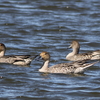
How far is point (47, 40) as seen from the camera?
18.7 m

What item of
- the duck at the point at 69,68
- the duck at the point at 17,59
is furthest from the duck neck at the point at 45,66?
the duck at the point at 17,59

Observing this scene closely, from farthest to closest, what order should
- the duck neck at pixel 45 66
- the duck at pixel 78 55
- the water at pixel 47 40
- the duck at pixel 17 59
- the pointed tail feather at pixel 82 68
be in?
the duck at pixel 78 55, the duck at pixel 17 59, the duck neck at pixel 45 66, the pointed tail feather at pixel 82 68, the water at pixel 47 40

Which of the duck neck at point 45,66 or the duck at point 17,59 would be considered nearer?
the duck neck at point 45,66

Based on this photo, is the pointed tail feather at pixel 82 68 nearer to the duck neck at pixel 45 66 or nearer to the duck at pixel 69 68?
the duck at pixel 69 68

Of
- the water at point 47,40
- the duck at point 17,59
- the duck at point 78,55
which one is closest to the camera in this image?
the water at point 47,40

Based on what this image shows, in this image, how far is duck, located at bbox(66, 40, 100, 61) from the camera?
650 inches

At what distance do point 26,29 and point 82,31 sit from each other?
2.06 meters

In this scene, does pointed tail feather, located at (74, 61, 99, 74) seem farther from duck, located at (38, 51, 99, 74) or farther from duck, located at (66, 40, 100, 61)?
duck, located at (66, 40, 100, 61)

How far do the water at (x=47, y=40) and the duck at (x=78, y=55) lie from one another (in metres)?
0.30

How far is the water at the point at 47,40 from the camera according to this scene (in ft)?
40.2

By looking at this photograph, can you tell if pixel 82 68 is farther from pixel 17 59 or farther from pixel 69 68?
pixel 17 59

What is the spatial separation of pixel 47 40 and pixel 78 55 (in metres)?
2.09

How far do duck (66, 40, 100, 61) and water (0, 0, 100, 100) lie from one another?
0.30 m

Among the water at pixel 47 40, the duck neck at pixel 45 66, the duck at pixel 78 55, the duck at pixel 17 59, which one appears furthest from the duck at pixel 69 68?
the duck at pixel 78 55
